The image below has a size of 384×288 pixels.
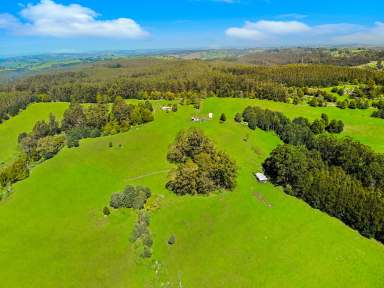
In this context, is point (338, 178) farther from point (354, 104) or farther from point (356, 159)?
point (354, 104)

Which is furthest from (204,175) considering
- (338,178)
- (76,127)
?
(76,127)

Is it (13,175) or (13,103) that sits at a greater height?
(13,103)

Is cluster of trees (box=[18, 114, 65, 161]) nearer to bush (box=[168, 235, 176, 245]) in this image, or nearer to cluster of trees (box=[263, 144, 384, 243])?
bush (box=[168, 235, 176, 245])

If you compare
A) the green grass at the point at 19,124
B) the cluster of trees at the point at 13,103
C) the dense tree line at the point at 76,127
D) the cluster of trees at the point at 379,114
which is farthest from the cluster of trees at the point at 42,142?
the cluster of trees at the point at 379,114

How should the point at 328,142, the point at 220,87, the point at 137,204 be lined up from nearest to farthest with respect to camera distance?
the point at 137,204 → the point at 328,142 → the point at 220,87

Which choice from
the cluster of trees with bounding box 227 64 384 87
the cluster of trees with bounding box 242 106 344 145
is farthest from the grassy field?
the cluster of trees with bounding box 227 64 384 87

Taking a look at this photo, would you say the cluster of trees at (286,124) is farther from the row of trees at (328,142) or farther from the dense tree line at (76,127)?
the dense tree line at (76,127)
